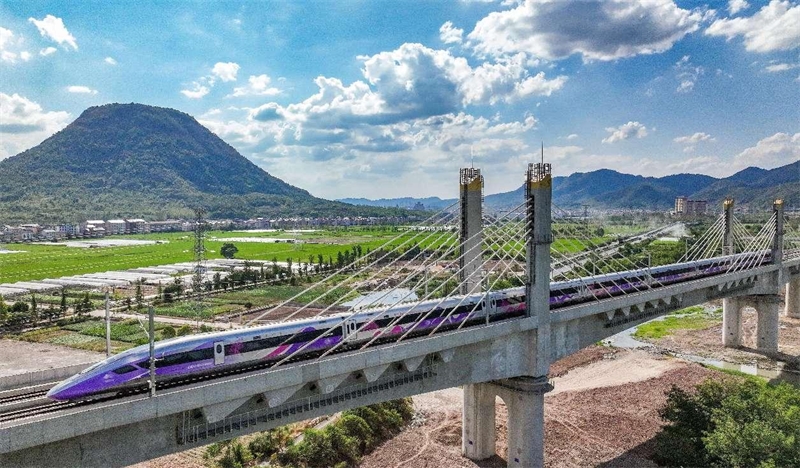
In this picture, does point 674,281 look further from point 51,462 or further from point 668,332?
point 51,462

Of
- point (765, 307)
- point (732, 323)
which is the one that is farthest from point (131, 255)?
point (765, 307)

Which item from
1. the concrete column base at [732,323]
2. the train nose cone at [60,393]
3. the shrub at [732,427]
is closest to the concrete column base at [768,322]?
→ the concrete column base at [732,323]

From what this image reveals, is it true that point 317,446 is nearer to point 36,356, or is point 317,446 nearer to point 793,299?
point 36,356

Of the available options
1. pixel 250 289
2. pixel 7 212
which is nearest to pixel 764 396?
pixel 250 289

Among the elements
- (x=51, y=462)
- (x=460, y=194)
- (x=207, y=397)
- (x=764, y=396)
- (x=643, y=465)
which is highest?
(x=460, y=194)

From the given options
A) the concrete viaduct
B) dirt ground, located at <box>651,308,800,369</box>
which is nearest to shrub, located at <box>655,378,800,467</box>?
the concrete viaduct

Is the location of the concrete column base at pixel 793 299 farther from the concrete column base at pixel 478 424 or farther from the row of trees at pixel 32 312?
the row of trees at pixel 32 312
